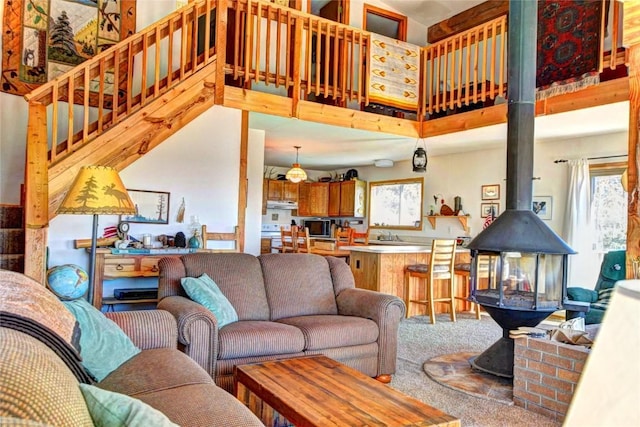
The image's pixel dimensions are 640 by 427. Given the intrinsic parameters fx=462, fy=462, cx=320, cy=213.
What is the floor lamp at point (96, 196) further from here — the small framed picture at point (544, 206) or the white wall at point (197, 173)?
the small framed picture at point (544, 206)

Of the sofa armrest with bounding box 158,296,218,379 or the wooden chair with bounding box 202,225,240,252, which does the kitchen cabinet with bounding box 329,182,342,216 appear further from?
the sofa armrest with bounding box 158,296,218,379

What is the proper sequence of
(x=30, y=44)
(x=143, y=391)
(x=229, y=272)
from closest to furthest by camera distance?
(x=143, y=391)
(x=229, y=272)
(x=30, y=44)

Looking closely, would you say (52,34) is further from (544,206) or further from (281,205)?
(544,206)

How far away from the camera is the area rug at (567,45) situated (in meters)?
4.43

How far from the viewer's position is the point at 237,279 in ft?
11.4

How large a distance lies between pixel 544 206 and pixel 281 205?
5314mm

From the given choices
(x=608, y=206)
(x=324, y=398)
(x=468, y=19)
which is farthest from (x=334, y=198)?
(x=324, y=398)

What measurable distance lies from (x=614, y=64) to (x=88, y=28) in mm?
5458

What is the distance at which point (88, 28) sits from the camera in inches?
205

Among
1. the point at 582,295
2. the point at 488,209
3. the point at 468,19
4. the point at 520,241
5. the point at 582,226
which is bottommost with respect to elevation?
the point at 582,295

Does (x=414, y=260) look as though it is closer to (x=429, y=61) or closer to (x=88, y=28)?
(x=429, y=61)

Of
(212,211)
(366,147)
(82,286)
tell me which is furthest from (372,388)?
(366,147)

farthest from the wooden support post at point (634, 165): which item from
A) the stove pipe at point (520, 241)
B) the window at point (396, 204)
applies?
the window at point (396, 204)

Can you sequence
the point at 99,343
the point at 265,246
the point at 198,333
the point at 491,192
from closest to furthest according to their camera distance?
the point at 99,343
the point at 198,333
the point at 491,192
the point at 265,246
